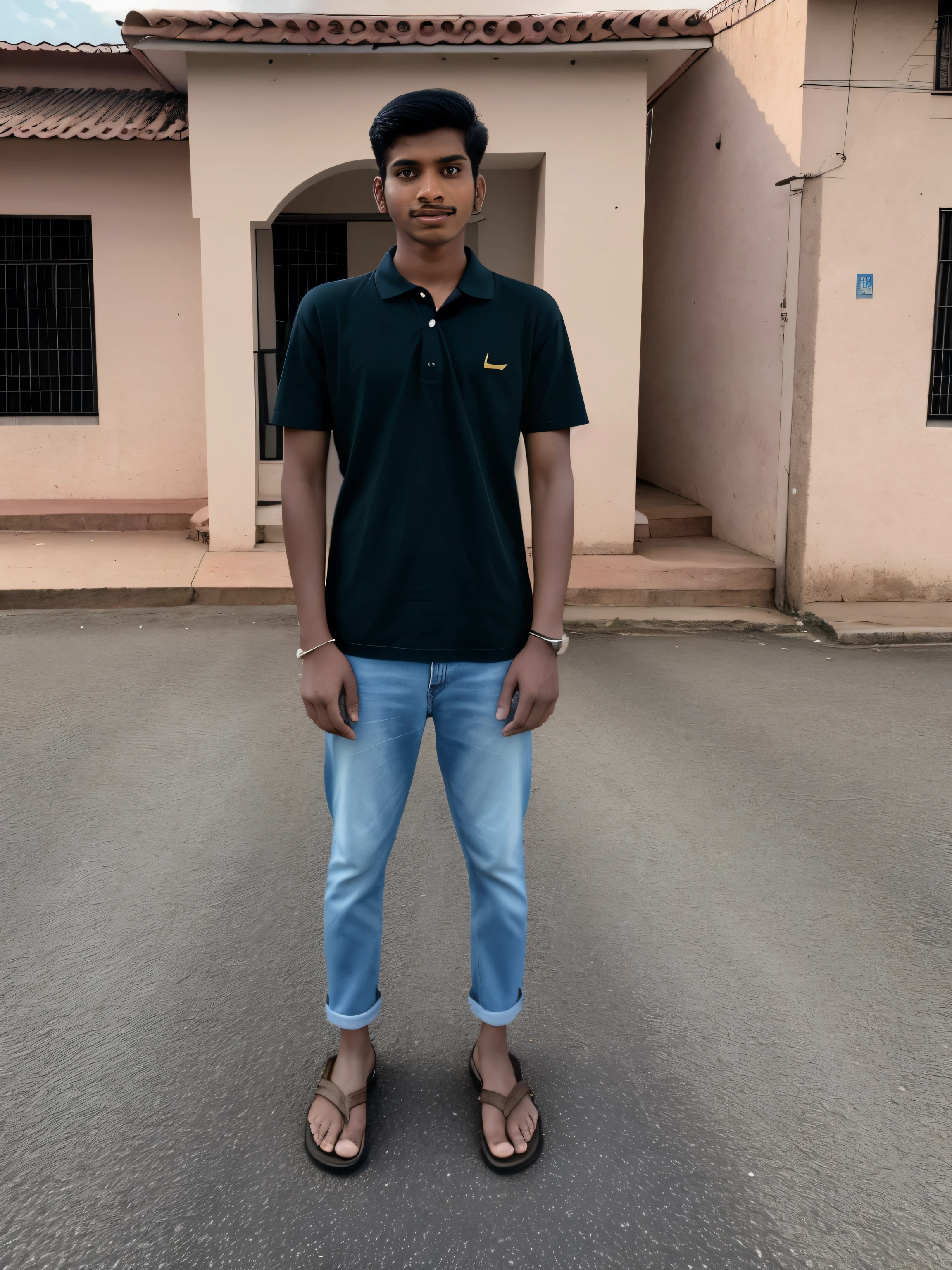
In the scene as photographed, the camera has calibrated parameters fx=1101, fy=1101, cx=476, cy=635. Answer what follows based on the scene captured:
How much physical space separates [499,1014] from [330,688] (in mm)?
802

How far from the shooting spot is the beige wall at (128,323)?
11.0m

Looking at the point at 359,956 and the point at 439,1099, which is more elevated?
the point at 359,956

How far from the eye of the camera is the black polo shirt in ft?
6.75

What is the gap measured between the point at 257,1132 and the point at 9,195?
11.1 meters

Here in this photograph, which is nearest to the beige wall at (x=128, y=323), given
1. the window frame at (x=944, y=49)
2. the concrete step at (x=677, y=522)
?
the concrete step at (x=677, y=522)

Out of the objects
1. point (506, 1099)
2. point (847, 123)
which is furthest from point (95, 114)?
point (506, 1099)

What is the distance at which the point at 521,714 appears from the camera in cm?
216

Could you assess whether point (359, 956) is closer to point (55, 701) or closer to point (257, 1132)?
point (257, 1132)

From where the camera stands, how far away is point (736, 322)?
375 inches

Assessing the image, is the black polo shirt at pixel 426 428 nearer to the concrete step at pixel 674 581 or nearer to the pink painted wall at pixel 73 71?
the concrete step at pixel 674 581

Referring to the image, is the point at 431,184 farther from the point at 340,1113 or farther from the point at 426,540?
the point at 340,1113

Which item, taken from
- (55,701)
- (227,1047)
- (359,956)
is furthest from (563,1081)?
(55,701)

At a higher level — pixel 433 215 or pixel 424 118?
pixel 424 118

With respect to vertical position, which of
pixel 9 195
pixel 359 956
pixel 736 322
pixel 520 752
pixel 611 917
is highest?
pixel 9 195
